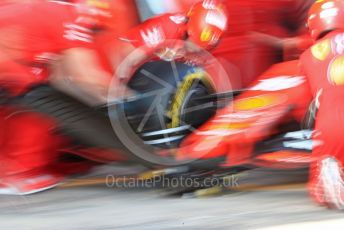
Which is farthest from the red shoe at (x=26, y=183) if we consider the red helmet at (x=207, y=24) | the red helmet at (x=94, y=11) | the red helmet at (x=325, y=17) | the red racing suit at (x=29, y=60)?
the red helmet at (x=325, y=17)

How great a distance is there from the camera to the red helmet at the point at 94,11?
505cm

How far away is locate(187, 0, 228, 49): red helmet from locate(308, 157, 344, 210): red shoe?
1268 millimetres

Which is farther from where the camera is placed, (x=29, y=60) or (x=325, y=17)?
(x=29, y=60)

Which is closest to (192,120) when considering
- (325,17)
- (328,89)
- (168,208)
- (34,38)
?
(168,208)

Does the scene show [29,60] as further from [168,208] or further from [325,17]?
[325,17]

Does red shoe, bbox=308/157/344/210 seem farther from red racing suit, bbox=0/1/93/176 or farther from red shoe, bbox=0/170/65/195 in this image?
red shoe, bbox=0/170/65/195

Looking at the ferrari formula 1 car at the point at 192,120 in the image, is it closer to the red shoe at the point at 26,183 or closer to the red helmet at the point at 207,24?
Answer: the red helmet at the point at 207,24

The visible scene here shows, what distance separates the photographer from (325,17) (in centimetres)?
455

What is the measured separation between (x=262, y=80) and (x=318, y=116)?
64 centimetres

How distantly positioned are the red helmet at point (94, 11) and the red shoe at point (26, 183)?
1127 millimetres

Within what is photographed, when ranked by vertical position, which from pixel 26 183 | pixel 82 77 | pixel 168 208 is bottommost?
pixel 168 208

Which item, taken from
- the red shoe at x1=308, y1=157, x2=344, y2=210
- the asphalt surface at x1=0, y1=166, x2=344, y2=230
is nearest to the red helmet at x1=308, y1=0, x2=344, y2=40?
the red shoe at x1=308, y1=157, x2=344, y2=210

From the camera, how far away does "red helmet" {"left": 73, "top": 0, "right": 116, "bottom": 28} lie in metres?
5.05

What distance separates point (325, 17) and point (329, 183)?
3.58 feet
